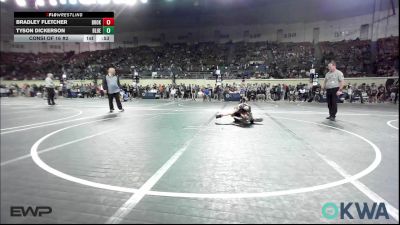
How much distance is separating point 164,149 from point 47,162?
6.01 ft

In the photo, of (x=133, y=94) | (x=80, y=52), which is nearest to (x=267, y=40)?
(x=133, y=94)

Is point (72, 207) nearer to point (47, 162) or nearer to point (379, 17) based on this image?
point (47, 162)

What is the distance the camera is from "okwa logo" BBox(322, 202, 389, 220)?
2604mm

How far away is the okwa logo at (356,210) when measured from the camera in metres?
2.60

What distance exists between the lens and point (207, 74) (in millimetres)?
32500

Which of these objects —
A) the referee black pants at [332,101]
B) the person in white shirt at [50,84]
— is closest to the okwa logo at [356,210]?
the referee black pants at [332,101]
